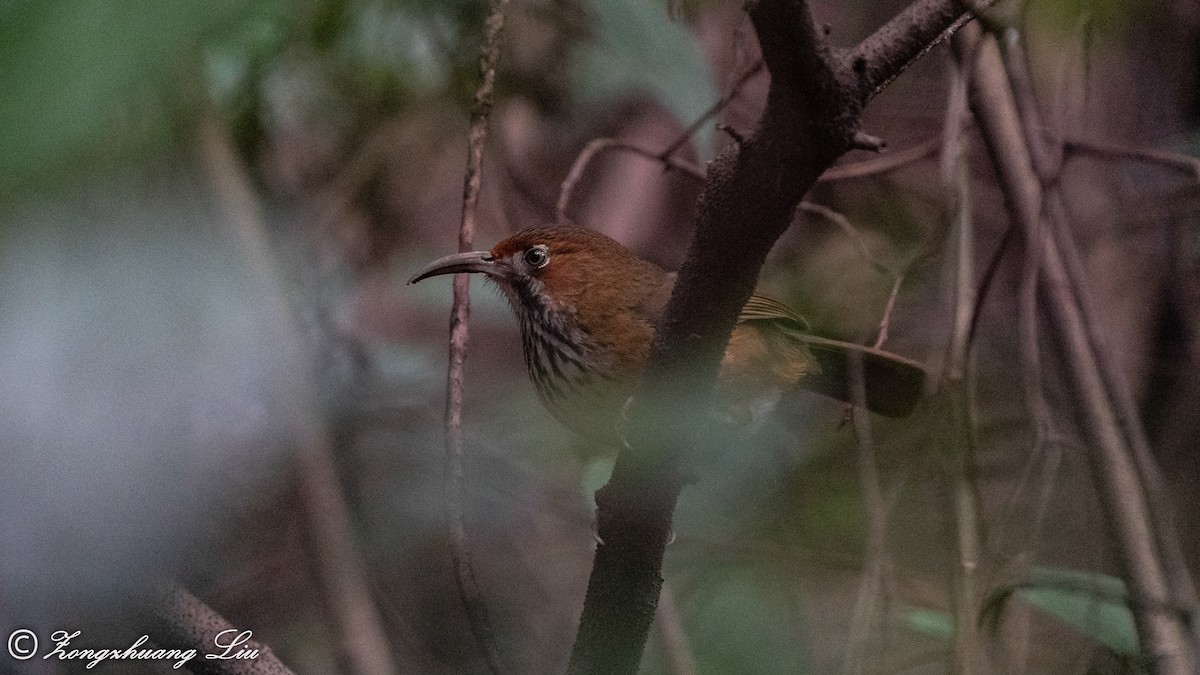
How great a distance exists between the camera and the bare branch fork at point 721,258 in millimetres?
1023

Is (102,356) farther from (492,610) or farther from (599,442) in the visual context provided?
(492,610)

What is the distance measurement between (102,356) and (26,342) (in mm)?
246

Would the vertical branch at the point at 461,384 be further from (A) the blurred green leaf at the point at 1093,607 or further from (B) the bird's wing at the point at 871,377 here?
(A) the blurred green leaf at the point at 1093,607

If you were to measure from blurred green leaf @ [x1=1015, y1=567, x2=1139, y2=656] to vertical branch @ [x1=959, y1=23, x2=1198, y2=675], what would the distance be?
0.18 ft

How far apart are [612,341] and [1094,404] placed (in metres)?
1.16

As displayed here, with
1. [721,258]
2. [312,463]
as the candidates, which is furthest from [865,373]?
[721,258]

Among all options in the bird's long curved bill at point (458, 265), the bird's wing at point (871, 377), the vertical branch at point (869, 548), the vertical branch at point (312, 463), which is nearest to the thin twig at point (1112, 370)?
the bird's wing at point (871, 377)

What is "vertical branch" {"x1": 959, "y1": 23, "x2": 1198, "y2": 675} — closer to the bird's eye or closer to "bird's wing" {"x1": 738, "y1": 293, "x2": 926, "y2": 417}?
"bird's wing" {"x1": 738, "y1": 293, "x2": 926, "y2": 417}

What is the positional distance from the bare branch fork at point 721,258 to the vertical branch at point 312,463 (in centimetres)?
64

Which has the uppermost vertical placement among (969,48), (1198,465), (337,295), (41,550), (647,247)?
(969,48)

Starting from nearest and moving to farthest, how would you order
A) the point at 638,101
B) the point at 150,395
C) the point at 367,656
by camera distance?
the point at 150,395
the point at 367,656
the point at 638,101

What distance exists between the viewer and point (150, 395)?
192cm

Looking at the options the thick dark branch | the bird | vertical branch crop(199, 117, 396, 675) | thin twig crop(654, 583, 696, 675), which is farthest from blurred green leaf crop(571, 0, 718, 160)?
thin twig crop(654, 583, 696, 675)

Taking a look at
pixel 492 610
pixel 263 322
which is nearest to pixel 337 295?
pixel 492 610
